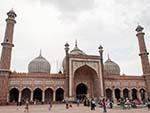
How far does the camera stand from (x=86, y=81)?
1143 inches

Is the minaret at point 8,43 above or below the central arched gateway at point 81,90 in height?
above

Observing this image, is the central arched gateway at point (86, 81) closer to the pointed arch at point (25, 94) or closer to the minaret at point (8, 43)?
the pointed arch at point (25, 94)

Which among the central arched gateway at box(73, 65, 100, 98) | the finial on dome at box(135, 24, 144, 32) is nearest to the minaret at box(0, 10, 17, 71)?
the central arched gateway at box(73, 65, 100, 98)

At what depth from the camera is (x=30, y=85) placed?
25.5m

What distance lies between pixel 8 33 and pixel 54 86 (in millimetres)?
10595

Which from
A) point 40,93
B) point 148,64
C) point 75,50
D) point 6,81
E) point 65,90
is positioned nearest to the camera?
point 6,81

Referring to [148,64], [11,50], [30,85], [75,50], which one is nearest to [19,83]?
[30,85]

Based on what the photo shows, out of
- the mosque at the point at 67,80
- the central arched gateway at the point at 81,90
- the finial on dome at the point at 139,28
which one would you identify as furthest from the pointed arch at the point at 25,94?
the finial on dome at the point at 139,28

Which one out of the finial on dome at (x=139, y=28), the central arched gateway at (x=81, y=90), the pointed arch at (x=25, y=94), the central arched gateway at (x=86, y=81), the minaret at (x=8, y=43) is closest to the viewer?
the minaret at (x=8, y=43)

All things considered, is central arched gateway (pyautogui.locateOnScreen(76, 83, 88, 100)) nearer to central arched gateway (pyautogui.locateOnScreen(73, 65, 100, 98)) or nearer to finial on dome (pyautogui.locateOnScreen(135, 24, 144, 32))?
central arched gateway (pyautogui.locateOnScreen(73, 65, 100, 98))

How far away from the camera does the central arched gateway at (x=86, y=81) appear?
28.3 metres

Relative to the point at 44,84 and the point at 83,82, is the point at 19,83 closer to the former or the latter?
the point at 44,84

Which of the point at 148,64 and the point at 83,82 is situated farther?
the point at 148,64

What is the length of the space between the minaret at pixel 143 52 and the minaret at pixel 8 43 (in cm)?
2177
